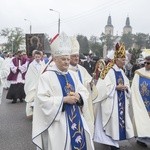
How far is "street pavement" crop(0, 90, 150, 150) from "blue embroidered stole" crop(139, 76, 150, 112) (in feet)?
2.69

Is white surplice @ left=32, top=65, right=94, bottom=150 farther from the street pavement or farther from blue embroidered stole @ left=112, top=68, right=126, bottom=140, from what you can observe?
the street pavement

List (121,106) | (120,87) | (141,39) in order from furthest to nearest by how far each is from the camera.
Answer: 1. (141,39)
2. (121,106)
3. (120,87)

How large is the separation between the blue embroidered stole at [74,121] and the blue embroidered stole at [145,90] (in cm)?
256

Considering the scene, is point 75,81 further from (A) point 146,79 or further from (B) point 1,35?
(B) point 1,35

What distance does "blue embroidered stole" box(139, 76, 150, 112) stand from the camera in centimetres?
686

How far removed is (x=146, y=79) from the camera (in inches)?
271

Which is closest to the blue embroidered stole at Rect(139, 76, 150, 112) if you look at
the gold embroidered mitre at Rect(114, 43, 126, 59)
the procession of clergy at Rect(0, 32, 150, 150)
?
the procession of clergy at Rect(0, 32, 150, 150)

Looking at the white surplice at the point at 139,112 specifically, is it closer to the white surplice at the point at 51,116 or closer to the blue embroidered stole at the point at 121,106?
the blue embroidered stole at the point at 121,106

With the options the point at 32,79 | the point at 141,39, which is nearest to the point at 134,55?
the point at 32,79

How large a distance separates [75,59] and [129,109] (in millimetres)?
1631

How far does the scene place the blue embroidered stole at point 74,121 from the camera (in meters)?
4.52

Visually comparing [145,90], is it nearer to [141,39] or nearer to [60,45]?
[60,45]

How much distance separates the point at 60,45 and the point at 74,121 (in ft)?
3.07

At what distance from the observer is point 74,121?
455cm
